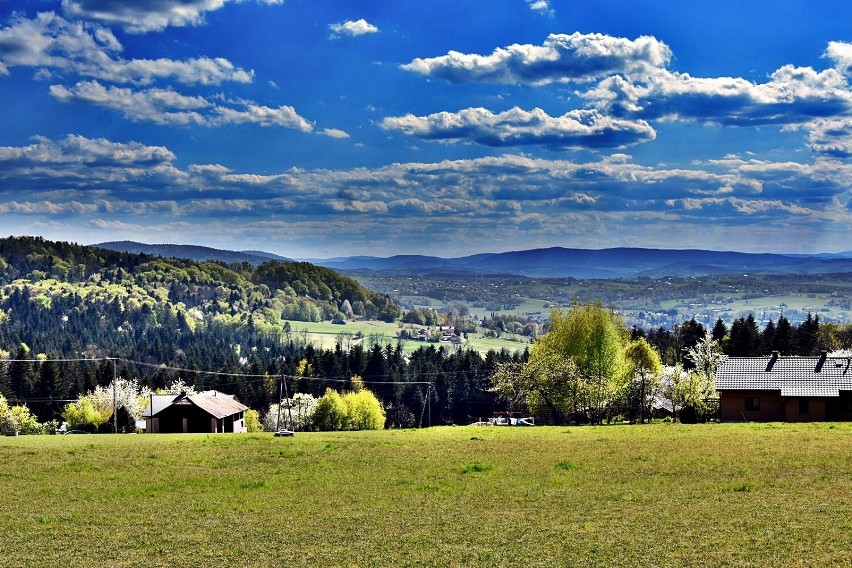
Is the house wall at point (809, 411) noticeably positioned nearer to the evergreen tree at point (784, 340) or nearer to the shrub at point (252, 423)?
the evergreen tree at point (784, 340)

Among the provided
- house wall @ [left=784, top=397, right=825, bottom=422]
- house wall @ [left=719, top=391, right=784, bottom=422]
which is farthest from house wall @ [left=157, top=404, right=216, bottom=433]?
house wall @ [left=784, top=397, right=825, bottom=422]

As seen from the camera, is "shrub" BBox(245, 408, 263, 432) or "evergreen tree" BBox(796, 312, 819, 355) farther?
"evergreen tree" BBox(796, 312, 819, 355)

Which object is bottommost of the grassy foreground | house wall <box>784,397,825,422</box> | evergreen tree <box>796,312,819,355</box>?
house wall <box>784,397,825,422</box>

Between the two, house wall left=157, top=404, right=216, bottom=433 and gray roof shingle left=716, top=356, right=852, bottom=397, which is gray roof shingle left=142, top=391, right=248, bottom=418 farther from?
gray roof shingle left=716, top=356, right=852, bottom=397

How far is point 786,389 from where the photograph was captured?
70.4 m

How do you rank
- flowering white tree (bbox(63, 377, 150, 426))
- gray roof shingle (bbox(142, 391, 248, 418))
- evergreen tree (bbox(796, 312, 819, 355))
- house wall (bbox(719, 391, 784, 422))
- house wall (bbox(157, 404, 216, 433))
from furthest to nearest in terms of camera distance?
1. evergreen tree (bbox(796, 312, 819, 355))
2. flowering white tree (bbox(63, 377, 150, 426))
3. gray roof shingle (bbox(142, 391, 248, 418))
4. house wall (bbox(157, 404, 216, 433))
5. house wall (bbox(719, 391, 784, 422))

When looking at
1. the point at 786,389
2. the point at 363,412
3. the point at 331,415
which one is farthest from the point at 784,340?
the point at 786,389

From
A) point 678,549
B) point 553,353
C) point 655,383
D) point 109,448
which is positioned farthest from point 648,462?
point 655,383

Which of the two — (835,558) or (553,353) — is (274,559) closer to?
(835,558)

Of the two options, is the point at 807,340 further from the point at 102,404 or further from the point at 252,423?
the point at 102,404

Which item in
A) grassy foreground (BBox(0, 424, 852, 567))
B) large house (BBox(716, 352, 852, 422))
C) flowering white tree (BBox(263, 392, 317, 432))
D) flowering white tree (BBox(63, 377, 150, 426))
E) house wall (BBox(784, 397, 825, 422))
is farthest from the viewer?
flowering white tree (BBox(263, 392, 317, 432))

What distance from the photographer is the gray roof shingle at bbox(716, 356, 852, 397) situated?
69500mm

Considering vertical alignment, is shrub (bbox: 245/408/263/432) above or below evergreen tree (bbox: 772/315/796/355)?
below

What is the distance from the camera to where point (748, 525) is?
21.6 m
